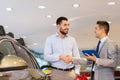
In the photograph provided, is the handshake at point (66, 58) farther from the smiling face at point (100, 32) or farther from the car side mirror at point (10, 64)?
the car side mirror at point (10, 64)

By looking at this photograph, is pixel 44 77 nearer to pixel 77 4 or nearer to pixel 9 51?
pixel 9 51

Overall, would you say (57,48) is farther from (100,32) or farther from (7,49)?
(7,49)

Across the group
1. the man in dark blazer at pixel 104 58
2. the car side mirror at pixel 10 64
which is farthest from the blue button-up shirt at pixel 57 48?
the car side mirror at pixel 10 64

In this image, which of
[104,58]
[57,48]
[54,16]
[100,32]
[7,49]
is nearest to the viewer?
[7,49]

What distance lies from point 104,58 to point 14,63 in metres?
1.75

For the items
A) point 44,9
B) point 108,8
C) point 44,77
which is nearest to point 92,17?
point 108,8

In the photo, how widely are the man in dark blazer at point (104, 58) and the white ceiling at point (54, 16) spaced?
12.8 feet

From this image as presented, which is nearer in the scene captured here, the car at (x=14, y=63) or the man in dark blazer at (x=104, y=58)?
the car at (x=14, y=63)

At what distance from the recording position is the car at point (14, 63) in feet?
7.64

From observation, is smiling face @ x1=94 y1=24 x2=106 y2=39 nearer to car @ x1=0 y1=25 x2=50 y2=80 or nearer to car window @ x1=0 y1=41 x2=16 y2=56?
car @ x1=0 y1=25 x2=50 y2=80

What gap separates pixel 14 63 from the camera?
234 centimetres

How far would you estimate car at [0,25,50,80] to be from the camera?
7.64ft

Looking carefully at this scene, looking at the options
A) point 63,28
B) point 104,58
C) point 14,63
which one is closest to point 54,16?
point 63,28

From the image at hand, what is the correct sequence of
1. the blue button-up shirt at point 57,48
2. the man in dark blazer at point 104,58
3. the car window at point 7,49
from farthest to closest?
the blue button-up shirt at point 57,48, the man in dark blazer at point 104,58, the car window at point 7,49
